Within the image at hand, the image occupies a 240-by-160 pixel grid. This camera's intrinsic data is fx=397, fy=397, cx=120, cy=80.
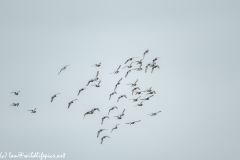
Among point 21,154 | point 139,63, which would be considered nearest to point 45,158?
point 21,154

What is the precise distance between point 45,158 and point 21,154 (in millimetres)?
8227

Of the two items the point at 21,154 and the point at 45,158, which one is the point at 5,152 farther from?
the point at 45,158

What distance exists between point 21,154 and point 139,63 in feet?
201

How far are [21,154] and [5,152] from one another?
4442mm

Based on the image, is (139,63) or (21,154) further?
(21,154)

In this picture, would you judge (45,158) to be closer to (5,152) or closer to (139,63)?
(5,152)

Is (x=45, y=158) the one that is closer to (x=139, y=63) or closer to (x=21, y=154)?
(x=21, y=154)

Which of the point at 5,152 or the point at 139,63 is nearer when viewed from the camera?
the point at 139,63

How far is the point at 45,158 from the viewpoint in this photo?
115312mm

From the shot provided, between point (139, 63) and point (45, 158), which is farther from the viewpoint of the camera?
point (45, 158)

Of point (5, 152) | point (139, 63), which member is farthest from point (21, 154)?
point (139, 63)

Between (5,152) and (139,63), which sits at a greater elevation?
(5,152)

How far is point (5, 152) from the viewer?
10962cm

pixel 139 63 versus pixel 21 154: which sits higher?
pixel 21 154
